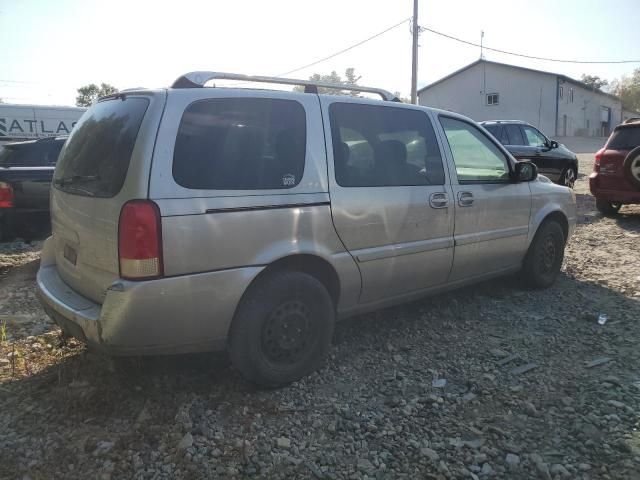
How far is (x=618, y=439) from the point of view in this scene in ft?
8.66

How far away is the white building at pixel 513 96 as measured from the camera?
123 feet

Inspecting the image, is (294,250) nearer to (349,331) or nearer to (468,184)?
(349,331)

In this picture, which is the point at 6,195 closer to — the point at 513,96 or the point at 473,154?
the point at 473,154

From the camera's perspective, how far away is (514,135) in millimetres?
12406

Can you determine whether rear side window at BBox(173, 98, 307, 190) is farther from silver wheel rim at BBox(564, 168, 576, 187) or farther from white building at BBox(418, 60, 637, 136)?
white building at BBox(418, 60, 637, 136)

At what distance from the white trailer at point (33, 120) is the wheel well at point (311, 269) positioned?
60.2 feet

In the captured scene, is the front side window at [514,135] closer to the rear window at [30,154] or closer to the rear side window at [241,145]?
the rear window at [30,154]

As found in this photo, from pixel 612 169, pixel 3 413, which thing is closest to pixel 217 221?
pixel 3 413

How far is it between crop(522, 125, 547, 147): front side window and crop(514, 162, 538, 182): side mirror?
28.5 feet

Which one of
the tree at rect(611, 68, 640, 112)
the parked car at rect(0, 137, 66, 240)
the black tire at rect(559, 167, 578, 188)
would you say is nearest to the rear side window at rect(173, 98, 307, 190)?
the parked car at rect(0, 137, 66, 240)

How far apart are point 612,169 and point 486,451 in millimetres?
7730

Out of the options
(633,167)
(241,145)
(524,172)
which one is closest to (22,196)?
(241,145)

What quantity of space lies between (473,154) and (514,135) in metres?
8.97

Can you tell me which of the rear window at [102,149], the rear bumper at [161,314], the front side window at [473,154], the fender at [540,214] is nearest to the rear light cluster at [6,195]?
the rear window at [102,149]
